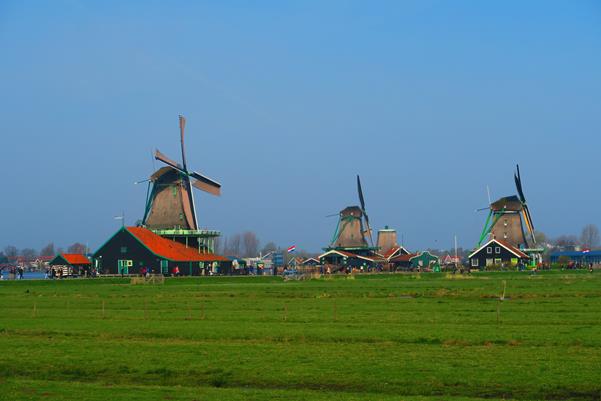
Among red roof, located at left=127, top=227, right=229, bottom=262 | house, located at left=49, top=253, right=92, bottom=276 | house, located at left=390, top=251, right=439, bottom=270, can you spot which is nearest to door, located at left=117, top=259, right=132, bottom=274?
red roof, located at left=127, top=227, right=229, bottom=262

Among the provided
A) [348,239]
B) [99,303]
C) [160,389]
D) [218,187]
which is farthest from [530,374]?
[348,239]

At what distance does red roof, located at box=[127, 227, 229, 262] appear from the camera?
88250 mm

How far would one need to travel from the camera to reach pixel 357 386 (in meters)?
18.8

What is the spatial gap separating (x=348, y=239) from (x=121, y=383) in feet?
371

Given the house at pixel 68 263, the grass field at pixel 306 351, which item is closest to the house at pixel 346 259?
the house at pixel 68 263

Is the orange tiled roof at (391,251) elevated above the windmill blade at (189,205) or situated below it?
below

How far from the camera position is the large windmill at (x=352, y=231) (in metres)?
132

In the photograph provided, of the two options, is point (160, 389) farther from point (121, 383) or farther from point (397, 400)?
point (397, 400)

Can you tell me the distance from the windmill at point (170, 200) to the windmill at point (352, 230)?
3634cm

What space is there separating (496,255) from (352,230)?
26279 mm

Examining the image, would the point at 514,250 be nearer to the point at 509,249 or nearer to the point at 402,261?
the point at 509,249

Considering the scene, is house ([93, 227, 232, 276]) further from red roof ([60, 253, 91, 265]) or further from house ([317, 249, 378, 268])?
house ([317, 249, 378, 268])

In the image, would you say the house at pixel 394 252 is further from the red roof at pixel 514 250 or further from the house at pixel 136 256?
the house at pixel 136 256

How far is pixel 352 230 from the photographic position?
133 metres
